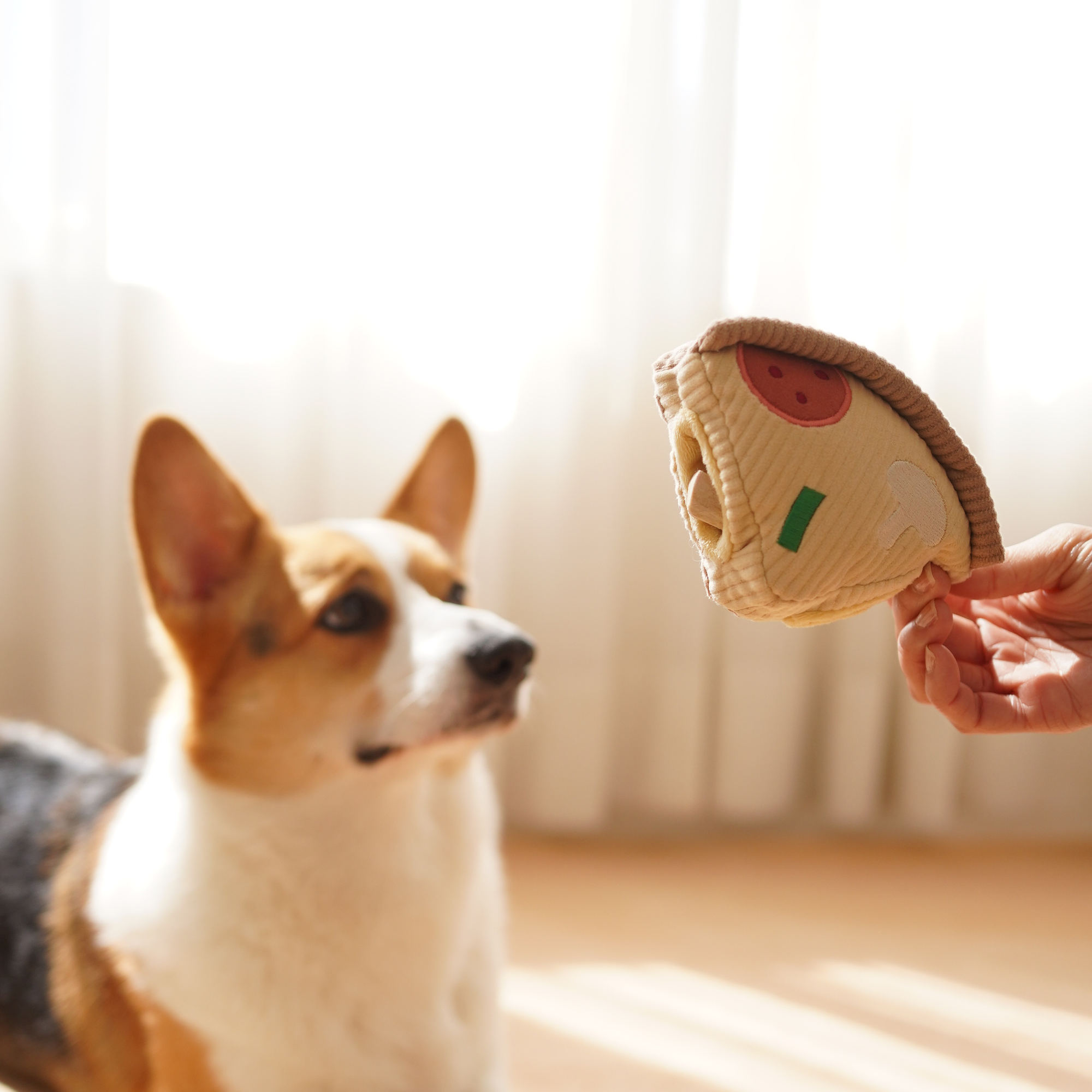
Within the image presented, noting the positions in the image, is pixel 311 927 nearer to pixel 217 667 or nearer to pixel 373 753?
pixel 373 753

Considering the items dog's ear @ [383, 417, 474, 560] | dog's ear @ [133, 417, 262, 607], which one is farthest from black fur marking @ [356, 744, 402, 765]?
dog's ear @ [383, 417, 474, 560]

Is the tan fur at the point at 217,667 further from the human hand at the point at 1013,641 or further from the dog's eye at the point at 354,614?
the human hand at the point at 1013,641

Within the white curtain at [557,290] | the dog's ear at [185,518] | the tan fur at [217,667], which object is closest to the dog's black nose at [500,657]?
the tan fur at [217,667]

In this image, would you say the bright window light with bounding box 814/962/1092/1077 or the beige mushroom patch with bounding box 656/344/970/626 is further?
→ the bright window light with bounding box 814/962/1092/1077

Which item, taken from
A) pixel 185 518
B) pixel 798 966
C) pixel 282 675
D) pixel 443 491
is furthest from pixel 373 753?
pixel 798 966

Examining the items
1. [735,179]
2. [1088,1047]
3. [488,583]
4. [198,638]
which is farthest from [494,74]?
[1088,1047]

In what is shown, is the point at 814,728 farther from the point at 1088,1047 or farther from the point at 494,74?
the point at 494,74

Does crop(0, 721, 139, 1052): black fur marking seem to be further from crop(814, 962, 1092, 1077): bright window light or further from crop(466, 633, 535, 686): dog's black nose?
crop(814, 962, 1092, 1077): bright window light
